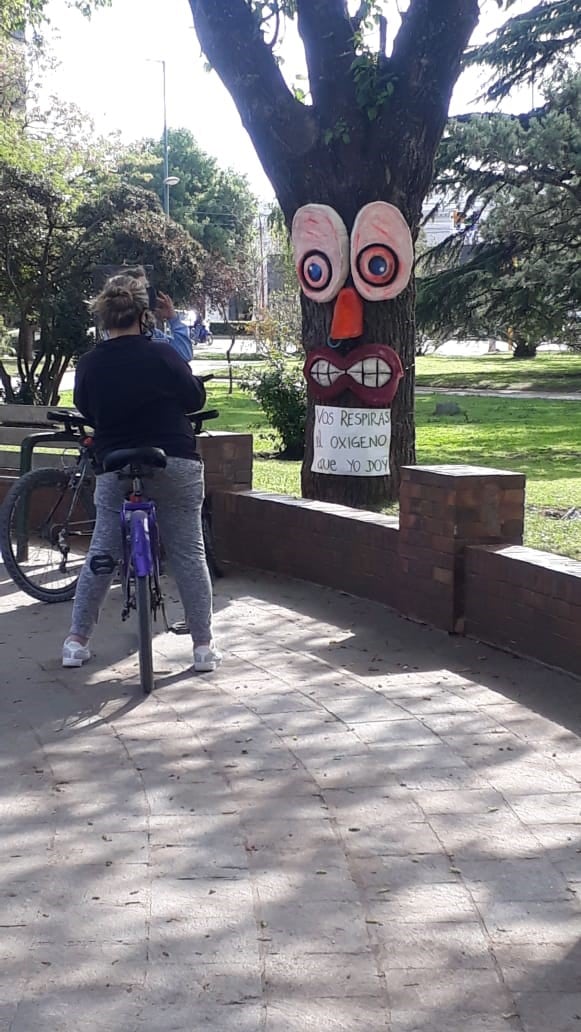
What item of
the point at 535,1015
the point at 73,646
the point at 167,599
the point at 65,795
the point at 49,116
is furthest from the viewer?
the point at 49,116

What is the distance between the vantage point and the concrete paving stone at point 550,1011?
3100mm

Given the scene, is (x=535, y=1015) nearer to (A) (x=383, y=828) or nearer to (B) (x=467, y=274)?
(A) (x=383, y=828)

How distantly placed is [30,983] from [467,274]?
24.1 m

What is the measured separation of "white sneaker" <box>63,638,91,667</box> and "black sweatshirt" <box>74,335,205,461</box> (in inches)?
34.7

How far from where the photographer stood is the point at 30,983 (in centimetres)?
326

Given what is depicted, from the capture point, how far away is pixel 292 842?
4.16 metres

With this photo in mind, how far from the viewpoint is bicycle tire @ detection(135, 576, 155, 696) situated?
5730 millimetres

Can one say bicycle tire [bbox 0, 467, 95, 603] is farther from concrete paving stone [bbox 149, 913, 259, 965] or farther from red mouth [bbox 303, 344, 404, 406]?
concrete paving stone [bbox 149, 913, 259, 965]

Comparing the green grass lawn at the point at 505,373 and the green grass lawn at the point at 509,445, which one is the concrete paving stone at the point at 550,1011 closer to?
the green grass lawn at the point at 509,445

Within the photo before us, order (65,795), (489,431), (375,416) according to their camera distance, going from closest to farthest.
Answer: (65,795) → (375,416) → (489,431)

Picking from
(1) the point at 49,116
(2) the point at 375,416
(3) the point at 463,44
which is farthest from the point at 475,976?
(1) the point at 49,116

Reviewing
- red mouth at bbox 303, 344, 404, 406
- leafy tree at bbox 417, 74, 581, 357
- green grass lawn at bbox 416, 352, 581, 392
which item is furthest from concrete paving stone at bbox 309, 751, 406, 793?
green grass lawn at bbox 416, 352, 581, 392

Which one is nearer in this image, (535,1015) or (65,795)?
(535,1015)

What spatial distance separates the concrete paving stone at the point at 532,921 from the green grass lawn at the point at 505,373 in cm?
2893
